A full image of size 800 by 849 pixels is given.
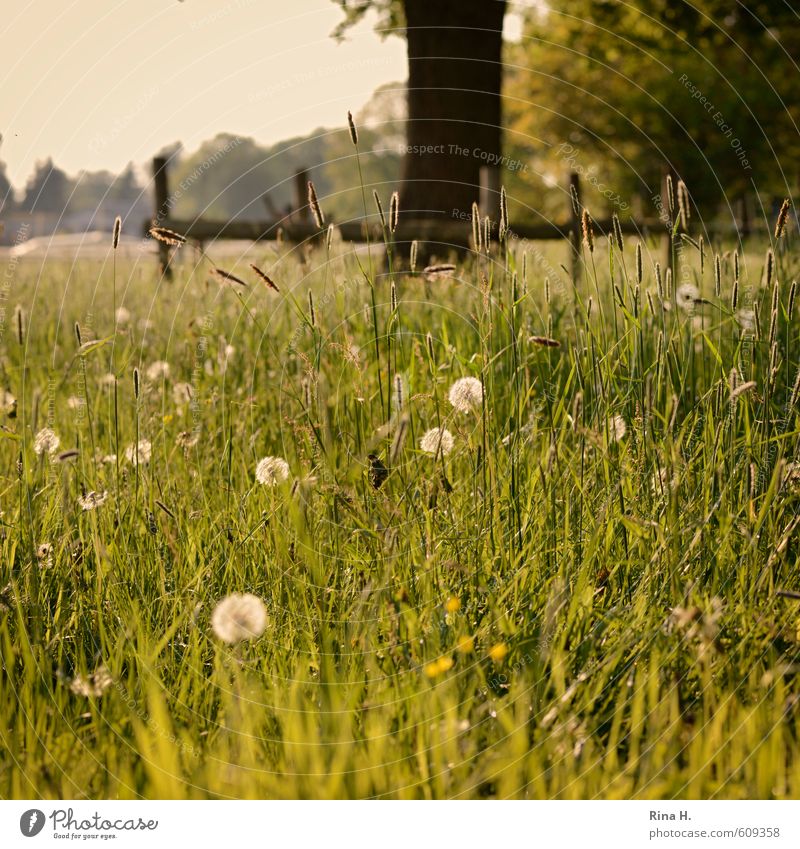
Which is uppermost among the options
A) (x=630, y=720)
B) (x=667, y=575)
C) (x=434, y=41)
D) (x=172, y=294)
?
(x=434, y=41)

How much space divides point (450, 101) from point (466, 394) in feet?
18.7

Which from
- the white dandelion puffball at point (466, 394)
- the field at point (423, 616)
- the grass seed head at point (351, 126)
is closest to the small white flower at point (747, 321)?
the field at point (423, 616)

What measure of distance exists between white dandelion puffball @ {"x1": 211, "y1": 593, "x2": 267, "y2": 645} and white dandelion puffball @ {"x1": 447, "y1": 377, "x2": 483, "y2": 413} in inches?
37.7

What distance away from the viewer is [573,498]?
7.04 ft

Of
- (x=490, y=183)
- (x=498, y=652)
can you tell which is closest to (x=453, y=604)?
(x=498, y=652)

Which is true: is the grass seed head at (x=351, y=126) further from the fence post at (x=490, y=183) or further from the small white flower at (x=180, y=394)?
the fence post at (x=490, y=183)

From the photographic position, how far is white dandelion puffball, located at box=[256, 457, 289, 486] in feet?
7.13

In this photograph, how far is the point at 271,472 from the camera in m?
2.22

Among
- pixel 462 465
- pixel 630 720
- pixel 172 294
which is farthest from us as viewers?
pixel 172 294

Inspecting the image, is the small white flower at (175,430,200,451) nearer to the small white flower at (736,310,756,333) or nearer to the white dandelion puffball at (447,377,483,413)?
the white dandelion puffball at (447,377,483,413)

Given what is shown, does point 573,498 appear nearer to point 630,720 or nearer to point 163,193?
point 630,720

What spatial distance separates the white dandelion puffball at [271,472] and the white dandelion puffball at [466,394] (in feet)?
1.62

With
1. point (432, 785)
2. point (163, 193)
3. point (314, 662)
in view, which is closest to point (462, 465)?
point (314, 662)
